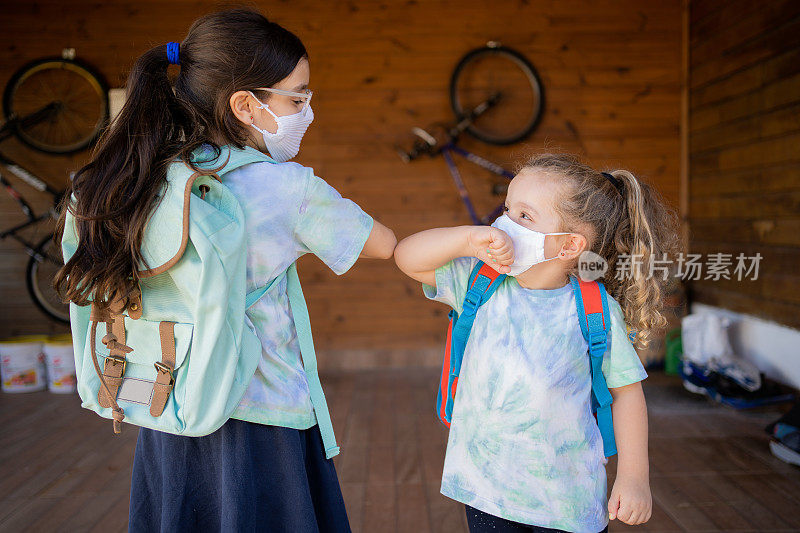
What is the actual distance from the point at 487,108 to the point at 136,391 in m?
3.57

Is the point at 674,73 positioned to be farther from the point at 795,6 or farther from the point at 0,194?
the point at 0,194

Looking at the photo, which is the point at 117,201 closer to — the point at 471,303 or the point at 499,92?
the point at 471,303

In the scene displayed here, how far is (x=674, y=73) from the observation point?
430 cm

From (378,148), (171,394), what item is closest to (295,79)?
(171,394)

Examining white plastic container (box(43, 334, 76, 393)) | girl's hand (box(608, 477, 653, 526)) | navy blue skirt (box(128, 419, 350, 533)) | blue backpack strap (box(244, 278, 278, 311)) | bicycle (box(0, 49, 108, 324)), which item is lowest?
white plastic container (box(43, 334, 76, 393))

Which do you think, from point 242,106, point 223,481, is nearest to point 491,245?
point 242,106

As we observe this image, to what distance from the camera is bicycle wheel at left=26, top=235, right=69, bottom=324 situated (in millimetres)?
4242

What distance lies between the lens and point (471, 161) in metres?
4.27

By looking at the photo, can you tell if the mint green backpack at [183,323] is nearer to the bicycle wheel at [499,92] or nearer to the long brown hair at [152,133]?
the long brown hair at [152,133]

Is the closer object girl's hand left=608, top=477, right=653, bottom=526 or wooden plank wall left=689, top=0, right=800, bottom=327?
girl's hand left=608, top=477, right=653, bottom=526

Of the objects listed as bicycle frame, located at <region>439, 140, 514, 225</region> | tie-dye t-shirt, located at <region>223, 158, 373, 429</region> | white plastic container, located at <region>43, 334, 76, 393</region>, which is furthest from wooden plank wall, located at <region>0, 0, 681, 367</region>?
tie-dye t-shirt, located at <region>223, 158, 373, 429</region>

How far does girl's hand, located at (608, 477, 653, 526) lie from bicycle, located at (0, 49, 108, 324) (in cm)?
395

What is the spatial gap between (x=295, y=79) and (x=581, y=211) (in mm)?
589

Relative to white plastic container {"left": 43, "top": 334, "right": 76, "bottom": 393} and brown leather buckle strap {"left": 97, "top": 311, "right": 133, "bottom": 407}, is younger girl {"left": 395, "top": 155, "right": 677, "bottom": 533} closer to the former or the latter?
brown leather buckle strap {"left": 97, "top": 311, "right": 133, "bottom": 407}
